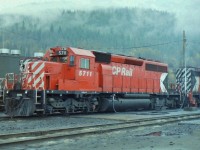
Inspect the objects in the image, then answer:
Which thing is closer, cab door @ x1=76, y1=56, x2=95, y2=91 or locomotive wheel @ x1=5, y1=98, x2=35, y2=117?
locomotive wheel @ x1=5, y1=98, x2=35, y2=117

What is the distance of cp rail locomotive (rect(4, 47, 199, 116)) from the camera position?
59.5 feet

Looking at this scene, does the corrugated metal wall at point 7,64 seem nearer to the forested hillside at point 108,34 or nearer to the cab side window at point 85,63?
the cab side window at point 85,63

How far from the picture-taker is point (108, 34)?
362 feet

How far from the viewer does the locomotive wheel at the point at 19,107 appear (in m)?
17.5

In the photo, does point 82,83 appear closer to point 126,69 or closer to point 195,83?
point 126,69

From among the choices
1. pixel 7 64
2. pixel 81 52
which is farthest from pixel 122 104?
pixel 7 64

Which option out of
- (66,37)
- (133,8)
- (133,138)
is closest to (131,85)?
(133,138)

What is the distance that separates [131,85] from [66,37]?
7626 centimetres

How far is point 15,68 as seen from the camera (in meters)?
36.8

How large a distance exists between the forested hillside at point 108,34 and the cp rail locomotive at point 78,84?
36133 mm

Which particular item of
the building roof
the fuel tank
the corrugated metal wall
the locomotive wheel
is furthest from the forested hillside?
the locomotive wheel

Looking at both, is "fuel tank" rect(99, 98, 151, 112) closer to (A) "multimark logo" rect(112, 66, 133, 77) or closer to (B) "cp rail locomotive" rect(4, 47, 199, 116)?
(B) "cp rail locomotive" rect(4, 47, 199, 116)

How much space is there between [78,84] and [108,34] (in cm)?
9076

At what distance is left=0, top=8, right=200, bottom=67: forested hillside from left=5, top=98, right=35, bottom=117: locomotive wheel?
4574 centimetres
